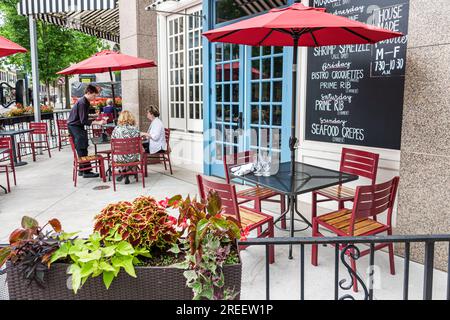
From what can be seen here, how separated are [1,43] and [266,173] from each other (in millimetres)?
4240

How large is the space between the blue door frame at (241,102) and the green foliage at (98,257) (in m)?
4.73

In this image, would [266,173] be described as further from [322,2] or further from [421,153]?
[322,2]

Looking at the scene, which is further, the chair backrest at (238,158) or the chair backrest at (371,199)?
the chair backrest at (238,158)

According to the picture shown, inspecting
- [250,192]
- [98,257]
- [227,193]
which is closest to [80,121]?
[250,192]

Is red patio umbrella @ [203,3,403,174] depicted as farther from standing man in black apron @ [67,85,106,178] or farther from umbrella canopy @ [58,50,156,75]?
standing man in black apron @ [67,85,106,178]

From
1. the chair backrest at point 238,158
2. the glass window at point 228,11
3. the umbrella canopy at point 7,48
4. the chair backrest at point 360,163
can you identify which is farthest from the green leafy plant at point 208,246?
the glass window at point 228,11

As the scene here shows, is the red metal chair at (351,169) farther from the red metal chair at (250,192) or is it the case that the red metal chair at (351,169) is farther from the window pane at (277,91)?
the window pane at (277,91)

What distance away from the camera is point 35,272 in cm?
150

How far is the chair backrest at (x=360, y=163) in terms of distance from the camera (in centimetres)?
456

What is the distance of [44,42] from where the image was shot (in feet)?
75.7

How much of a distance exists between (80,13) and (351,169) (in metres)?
10.5

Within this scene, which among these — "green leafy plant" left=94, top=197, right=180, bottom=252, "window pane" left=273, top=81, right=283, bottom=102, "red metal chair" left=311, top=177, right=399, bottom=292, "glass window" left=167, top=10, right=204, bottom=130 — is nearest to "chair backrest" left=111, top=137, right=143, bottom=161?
"glass window" left=167, top=10, right=204, bottom=130

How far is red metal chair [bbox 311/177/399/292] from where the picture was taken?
10.5 feet

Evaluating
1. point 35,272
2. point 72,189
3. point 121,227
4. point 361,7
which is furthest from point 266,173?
point 72,189
